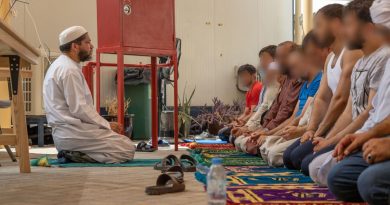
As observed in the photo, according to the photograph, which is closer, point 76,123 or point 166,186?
point 166,186

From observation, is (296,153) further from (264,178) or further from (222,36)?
(222,36)

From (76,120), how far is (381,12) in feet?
9.30

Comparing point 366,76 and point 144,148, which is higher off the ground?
point 366,76

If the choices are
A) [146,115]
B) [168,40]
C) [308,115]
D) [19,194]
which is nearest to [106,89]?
[146,115]

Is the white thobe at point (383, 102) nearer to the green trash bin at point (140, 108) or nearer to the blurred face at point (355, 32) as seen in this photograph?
the blurred face at point (355, 32)

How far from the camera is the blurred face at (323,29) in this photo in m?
3.01

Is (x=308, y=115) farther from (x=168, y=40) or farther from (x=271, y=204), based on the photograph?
(x=168, y=40)

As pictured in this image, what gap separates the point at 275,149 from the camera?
3.59 metres

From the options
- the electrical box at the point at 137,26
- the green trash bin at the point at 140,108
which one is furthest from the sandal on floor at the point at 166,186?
the green trash bin at the point at 140,108

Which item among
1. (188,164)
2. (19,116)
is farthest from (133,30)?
(188,164)

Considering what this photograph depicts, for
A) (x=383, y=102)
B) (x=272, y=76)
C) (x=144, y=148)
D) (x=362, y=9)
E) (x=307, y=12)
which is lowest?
(x=144, y=148)

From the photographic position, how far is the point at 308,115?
351cm

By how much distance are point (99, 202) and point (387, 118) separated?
1.21 m

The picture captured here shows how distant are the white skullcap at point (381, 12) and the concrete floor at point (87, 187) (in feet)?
3.24
